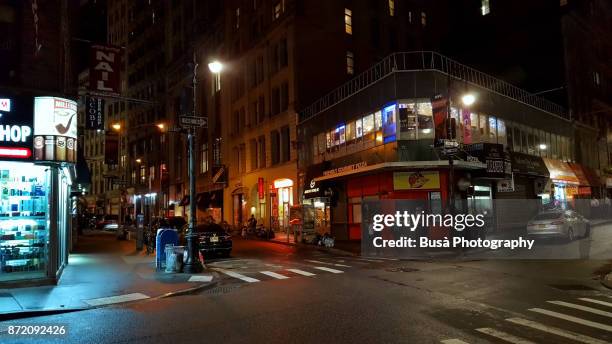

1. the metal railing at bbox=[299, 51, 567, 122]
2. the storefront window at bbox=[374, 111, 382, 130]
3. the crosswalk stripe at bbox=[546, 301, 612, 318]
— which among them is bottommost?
the crosswalk stripe at bbox=[546, 301, 612, 318]

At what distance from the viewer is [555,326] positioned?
26.6ft

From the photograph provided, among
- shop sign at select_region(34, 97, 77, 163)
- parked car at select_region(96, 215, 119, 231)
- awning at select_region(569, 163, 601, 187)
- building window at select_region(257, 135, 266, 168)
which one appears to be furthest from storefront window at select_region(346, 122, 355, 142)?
parked car at select_region(96, 215, 119, 231)

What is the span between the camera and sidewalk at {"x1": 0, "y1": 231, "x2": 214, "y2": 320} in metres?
10.5

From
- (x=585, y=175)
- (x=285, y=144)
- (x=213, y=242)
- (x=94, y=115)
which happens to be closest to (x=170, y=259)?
(x=213, y=242)

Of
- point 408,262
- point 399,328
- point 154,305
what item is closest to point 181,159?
point 408,262

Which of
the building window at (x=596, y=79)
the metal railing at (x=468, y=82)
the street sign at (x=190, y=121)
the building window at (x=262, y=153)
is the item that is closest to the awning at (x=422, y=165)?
the metal railing at (x=468, y=82)

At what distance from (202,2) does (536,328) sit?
56.4 meters

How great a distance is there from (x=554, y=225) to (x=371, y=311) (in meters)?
15.2

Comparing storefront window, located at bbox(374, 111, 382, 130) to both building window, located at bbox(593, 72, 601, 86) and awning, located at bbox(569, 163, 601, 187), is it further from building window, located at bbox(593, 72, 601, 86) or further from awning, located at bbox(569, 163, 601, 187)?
building window, located at bbox(593, 72, 601, 86)

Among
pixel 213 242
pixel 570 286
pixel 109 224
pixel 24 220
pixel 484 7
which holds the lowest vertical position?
pixel 570 286

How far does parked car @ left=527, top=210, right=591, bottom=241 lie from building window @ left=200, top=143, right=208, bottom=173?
131 ft

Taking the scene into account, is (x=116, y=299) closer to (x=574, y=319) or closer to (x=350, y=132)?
(x=574, y=319)

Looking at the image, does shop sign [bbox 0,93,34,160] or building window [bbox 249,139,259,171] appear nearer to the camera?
shop sign [bbox 0,93,34,160]

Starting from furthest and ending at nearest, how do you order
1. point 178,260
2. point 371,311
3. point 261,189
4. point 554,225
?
1. point 261,189
2. point 554,225
3. point 178,260
4. point 371,311
